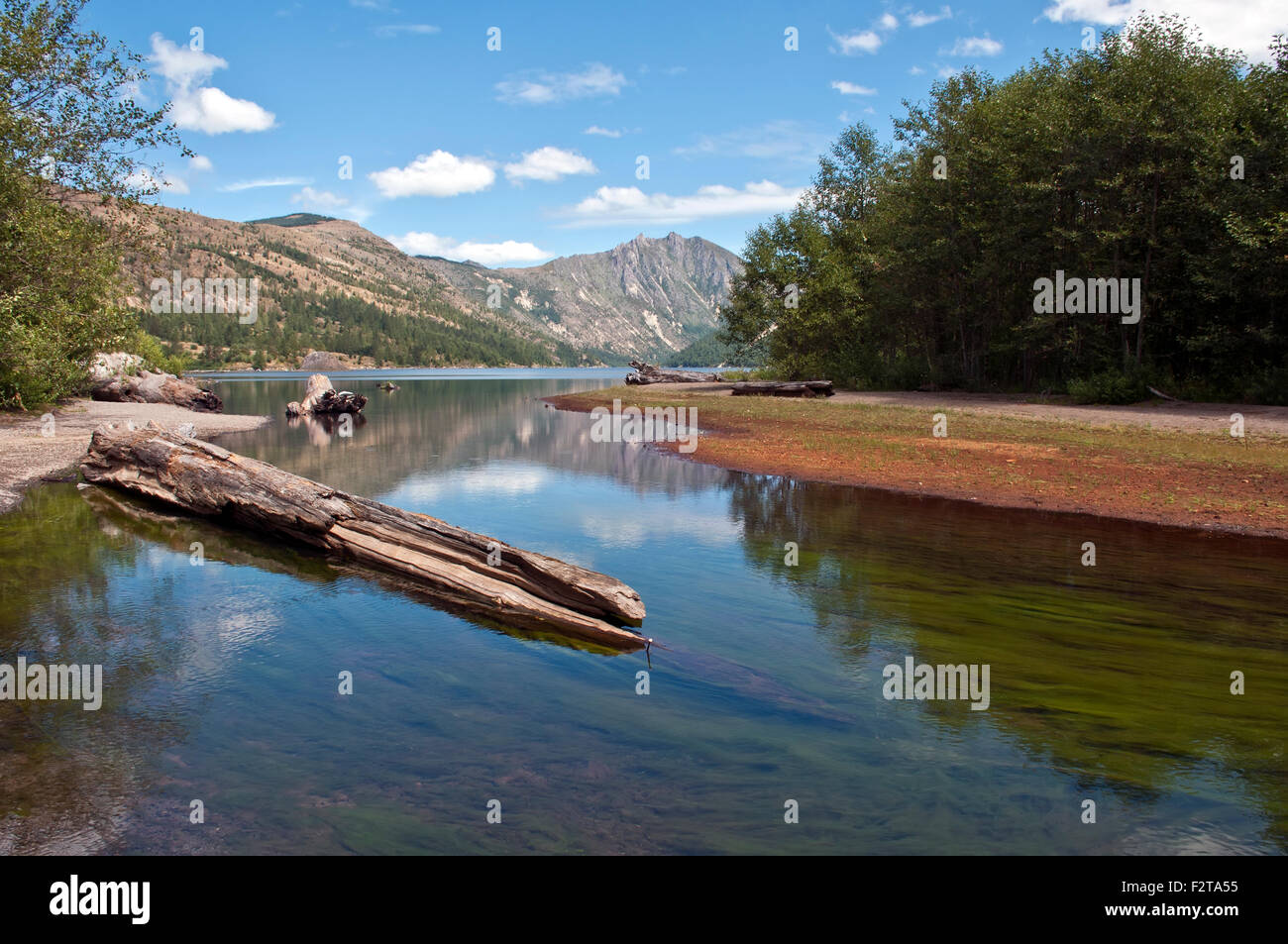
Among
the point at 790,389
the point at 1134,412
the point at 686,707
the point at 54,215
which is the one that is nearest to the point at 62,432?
the point at 54,215

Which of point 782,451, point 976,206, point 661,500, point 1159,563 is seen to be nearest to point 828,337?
point 976,206

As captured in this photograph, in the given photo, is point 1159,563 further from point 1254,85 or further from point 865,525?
point 1254,85

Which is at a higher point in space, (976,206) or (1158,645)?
(976,206)

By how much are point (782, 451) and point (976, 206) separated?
28.5 metres

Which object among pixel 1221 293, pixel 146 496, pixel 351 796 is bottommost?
pixel 351 796

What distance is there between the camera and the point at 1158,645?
9.08 m

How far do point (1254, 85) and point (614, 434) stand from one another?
3455cm

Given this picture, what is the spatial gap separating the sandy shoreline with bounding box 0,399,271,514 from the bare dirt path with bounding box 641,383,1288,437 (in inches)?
1448

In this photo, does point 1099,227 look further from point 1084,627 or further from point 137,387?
point 137,387

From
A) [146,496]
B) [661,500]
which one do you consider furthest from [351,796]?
[146,496]

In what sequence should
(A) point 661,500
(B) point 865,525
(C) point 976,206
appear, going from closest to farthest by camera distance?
1. (B) point 865,525
2. (A) point 661,500
3. (C) point 976,206

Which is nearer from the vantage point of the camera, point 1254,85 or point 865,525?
point 865,525

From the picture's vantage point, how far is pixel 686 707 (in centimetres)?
782

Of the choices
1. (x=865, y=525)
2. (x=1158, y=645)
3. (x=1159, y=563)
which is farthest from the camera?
(x=865, y=525)
